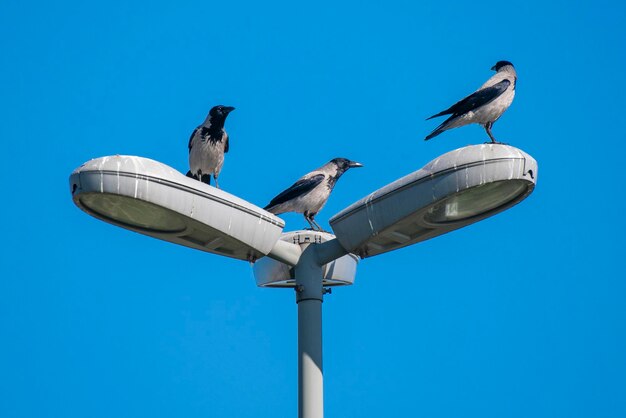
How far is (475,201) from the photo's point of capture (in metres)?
5.69

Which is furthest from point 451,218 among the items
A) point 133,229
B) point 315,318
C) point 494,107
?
point 494,107

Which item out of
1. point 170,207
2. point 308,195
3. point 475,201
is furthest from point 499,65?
point 170,207

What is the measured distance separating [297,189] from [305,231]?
4.25 meters

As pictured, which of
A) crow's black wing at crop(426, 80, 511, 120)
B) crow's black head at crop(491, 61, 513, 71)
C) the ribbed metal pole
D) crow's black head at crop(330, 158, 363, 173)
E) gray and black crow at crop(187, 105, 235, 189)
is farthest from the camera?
crow's black head at crop(330, 158, 363, 173)

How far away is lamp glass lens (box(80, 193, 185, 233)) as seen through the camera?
5375 millimetres

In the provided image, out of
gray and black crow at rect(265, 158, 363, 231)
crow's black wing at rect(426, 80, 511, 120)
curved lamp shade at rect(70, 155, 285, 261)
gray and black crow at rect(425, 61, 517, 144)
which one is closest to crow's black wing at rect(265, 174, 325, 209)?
gray and black crow at rect(265, 158, 363, 231)

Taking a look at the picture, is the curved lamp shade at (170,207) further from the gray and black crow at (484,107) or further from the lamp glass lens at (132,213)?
the gray and black crow at (484,107)

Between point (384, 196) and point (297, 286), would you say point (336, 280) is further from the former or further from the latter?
point (384, 196)

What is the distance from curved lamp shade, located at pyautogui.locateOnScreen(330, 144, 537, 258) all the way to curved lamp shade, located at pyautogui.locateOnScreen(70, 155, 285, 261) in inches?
20.4

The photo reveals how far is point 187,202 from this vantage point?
5422 millimetres

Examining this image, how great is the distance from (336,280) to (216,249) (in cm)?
93

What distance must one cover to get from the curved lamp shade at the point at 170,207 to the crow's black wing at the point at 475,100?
3912mm

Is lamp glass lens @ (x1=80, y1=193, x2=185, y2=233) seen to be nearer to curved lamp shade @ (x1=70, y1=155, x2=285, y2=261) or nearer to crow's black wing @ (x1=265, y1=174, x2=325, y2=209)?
curved lamp shade @ (x1=70, y1=155, x2=285, y2=261)

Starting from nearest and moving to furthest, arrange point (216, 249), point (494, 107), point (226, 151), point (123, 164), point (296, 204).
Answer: point (123, 164) → point (216, 249) → point (494, 107) → point (296, 204) → point (226, 151)
